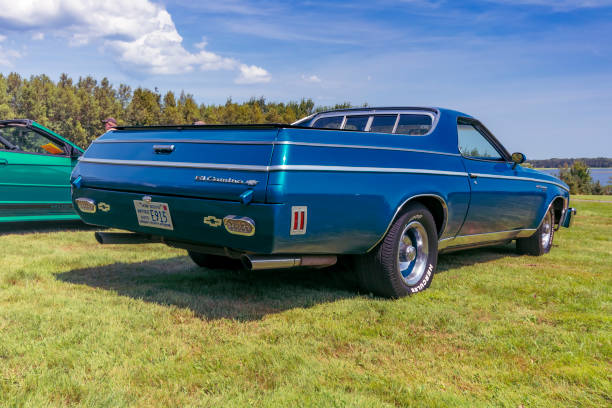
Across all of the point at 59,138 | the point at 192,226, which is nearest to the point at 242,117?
the point at 59,138

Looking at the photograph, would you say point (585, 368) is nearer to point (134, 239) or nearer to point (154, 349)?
point (154, 349)

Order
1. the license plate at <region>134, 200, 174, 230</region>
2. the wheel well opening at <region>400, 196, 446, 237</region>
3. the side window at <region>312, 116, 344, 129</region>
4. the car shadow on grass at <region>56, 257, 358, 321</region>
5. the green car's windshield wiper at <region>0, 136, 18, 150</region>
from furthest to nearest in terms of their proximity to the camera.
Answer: the green car's windshield wiper at <region>0, 136, 18, 150</region>
the side window at <region>312, 116, 344, 129</region>
the wheel well opening at <region>400, 196, 446, 237</region>
the car shadow on grass at <region>56, 257, 358, 321</region>
the license plate at <region>134, 200, 174, 230</region>

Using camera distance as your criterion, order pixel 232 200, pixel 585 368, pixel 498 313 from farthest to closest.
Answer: pixel 498 313, pixel 232 200, pixel 585 368

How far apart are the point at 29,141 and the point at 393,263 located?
5929 millimetres

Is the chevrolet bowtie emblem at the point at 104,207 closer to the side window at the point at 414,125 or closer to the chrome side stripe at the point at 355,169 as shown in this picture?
the chrome side stripe at the point at 355,169

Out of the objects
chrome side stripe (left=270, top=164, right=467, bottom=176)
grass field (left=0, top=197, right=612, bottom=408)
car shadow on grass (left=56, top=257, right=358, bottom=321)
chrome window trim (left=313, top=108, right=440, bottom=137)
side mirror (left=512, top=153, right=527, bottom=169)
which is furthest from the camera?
side mirror (left=512, top=153, right=527, bottom=169)

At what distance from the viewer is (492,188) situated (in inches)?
216

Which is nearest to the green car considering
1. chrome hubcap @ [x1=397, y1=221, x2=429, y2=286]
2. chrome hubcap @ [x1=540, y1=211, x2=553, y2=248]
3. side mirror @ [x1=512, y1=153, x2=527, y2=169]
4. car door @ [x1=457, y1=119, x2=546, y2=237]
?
chrome hubcap @ [x1=397, y1=221, x2=429, y2=286]

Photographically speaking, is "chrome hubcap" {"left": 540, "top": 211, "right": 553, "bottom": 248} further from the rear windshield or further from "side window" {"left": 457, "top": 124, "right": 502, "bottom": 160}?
the rear windshield

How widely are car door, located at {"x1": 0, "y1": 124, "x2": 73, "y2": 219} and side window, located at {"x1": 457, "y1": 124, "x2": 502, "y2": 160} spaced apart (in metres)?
5.63

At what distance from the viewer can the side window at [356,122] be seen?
18.0 ft

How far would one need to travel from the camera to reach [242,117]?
65750 millimetres

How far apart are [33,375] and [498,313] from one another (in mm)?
3102

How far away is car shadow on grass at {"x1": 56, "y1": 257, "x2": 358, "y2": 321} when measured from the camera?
4.05m
